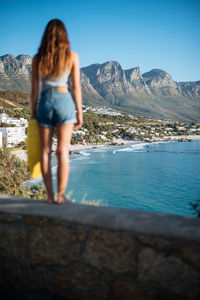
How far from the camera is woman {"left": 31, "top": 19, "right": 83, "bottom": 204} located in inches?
71.8

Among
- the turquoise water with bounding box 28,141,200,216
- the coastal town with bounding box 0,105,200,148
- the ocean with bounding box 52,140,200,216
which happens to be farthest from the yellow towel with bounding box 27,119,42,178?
the coastal town with bounding box 0,105,200,148

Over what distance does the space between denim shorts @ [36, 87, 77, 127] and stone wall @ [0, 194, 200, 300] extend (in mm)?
599

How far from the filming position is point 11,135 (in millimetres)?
49219

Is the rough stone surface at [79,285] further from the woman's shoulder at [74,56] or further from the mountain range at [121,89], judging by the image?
the mountain range at [121,89]

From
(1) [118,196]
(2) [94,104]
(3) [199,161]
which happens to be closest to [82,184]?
(1) [118,196]

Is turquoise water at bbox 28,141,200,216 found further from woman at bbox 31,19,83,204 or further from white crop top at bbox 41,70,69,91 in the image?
white crop top at bbox 41,70,69,91

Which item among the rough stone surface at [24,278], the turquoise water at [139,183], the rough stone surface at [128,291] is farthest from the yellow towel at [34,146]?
the turquoise water at [139,183]

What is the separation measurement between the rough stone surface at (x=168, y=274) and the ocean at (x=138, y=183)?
15.0 m

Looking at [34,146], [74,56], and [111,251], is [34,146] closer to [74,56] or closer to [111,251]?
[74,56]

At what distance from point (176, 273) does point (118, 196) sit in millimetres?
23276

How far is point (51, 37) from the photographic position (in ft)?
6.00

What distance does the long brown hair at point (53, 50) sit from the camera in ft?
5.96

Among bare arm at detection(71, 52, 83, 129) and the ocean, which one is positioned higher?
bare arm at detection(71, 52, 83, 129)

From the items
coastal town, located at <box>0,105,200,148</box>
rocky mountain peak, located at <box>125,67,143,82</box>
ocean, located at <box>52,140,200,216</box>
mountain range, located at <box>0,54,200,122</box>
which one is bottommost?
ocean, located at <box>52,140,200,216</box>
